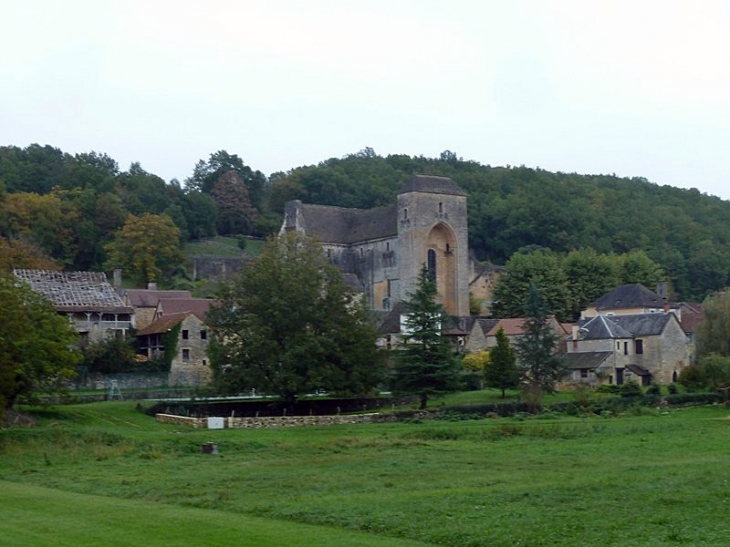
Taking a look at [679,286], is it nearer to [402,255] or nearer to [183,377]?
[402,255]

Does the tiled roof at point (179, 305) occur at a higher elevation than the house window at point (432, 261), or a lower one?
lower

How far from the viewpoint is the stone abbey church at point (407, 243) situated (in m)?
95.7

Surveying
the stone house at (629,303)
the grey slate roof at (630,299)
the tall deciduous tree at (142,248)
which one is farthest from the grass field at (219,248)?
the grey slate roof at (630,299)

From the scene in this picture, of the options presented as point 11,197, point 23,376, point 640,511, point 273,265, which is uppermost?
point 11,197

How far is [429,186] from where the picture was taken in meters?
97.4

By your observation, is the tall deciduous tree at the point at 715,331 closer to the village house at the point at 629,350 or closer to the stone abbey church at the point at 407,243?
the village house at the point at 629,350

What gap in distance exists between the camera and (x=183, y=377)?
6831cm

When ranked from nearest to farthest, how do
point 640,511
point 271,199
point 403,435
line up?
point 640,511 → point 403,435 → point 271,199

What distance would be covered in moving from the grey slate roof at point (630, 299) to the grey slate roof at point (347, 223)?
19.1m

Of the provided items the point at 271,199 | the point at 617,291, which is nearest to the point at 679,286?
the point at 617,291

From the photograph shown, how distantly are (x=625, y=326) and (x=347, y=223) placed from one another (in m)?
36.6

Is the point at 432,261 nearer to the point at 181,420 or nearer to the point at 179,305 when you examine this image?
the point at 179,305

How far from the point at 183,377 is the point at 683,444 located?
119 ft

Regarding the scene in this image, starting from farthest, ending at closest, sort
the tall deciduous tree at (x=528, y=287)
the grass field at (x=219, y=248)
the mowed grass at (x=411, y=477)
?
the grass field at (x=219, y=248), the tall deciduous tree at (x=528, y=287), the mowed grass at (x=411, y=477)
